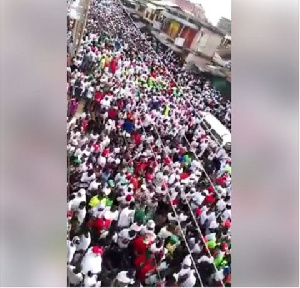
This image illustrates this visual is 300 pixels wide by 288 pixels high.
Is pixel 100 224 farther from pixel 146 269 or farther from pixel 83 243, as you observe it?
pixel 146 269

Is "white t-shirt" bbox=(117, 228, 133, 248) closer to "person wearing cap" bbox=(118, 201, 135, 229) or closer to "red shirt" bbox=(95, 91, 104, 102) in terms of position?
"person wearing cap" bbox=(118, 201, 135, 229)

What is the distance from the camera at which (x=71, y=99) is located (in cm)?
221

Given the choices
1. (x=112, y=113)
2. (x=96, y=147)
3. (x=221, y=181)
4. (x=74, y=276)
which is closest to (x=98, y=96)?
(x=112, y=113)

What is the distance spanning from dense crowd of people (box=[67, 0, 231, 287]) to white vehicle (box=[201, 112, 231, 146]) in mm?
19

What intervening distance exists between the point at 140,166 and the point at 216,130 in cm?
39

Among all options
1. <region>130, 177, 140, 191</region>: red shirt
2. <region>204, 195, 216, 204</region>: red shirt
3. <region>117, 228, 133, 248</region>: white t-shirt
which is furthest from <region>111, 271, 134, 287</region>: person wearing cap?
<region>204, 195, 216, 204</region>: red shirt

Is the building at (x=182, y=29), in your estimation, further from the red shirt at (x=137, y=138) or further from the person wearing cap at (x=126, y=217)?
the person wearing cap at (x=126, y=217)

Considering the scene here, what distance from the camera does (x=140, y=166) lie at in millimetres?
2271

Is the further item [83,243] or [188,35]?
[188,35]

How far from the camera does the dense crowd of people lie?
7.26 feet
